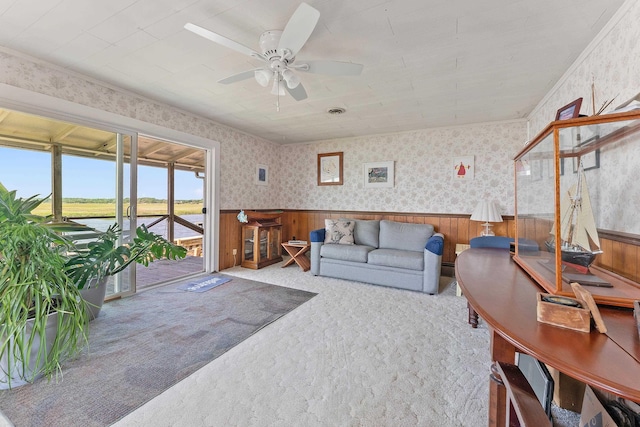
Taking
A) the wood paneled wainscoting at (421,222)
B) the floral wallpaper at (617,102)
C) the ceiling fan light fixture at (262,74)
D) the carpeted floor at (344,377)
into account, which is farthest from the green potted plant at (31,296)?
the floral wallpaper at (617,102)

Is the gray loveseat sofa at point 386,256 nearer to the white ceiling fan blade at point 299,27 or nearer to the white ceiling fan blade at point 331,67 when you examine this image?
the white ceiling fan blade at point 331,67

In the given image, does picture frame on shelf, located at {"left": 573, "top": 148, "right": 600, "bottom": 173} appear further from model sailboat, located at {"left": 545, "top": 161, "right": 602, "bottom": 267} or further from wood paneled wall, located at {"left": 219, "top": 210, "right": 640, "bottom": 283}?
wood paneled wall, located at {"left": 219, "top": 210, "right": 640, "bottom": 283}

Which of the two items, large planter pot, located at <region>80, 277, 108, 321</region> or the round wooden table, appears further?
large planter pot, located at <region>80, 277, 108, 321</region>

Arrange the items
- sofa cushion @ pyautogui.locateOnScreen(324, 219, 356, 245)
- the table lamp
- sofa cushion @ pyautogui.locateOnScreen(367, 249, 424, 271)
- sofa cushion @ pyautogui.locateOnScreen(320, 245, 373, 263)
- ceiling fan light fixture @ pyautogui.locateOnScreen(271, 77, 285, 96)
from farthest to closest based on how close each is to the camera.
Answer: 1. sofa cushion @ pyautogui.locateOnScreen(324, 219, 356, 245)
2. sofa cushion @ pyautogui.locateOnScreen(320, 245, 373, 263)
3. the table lamp
4. sofa cushion @ pyautogui.locateOnScreen(367, 249, 424, 271)
5. ceiling fan light fixture @ pyautogui.locateOnScreen(271, 77, 285, 96)

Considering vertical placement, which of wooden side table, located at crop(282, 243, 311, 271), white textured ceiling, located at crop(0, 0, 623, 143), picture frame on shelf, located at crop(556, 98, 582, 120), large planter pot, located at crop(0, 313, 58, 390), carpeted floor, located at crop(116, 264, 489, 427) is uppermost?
white textured ceiling, located at crop(0, 0, 623, 143)

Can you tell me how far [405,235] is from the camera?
3.90 metres

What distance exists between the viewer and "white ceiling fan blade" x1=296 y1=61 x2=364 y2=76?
6.04 ft

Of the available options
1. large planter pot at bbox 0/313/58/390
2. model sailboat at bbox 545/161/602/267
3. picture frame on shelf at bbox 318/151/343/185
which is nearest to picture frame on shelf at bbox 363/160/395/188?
picture frame on shelf at bbox 318/151/343/185

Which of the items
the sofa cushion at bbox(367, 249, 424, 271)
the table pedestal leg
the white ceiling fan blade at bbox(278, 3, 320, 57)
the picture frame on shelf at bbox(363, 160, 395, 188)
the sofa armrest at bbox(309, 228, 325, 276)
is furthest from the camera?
the picture frame on shelf at bbox(363, 160, 395, 188)

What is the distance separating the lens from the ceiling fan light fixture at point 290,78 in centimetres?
198

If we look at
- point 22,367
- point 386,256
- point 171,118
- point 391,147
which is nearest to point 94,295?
point 22,367

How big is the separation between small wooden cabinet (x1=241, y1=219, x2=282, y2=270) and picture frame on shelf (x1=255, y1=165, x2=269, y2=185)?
755 mm

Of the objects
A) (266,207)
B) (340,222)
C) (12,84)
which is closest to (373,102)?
(340,222)

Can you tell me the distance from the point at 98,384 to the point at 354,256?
9.21ft
